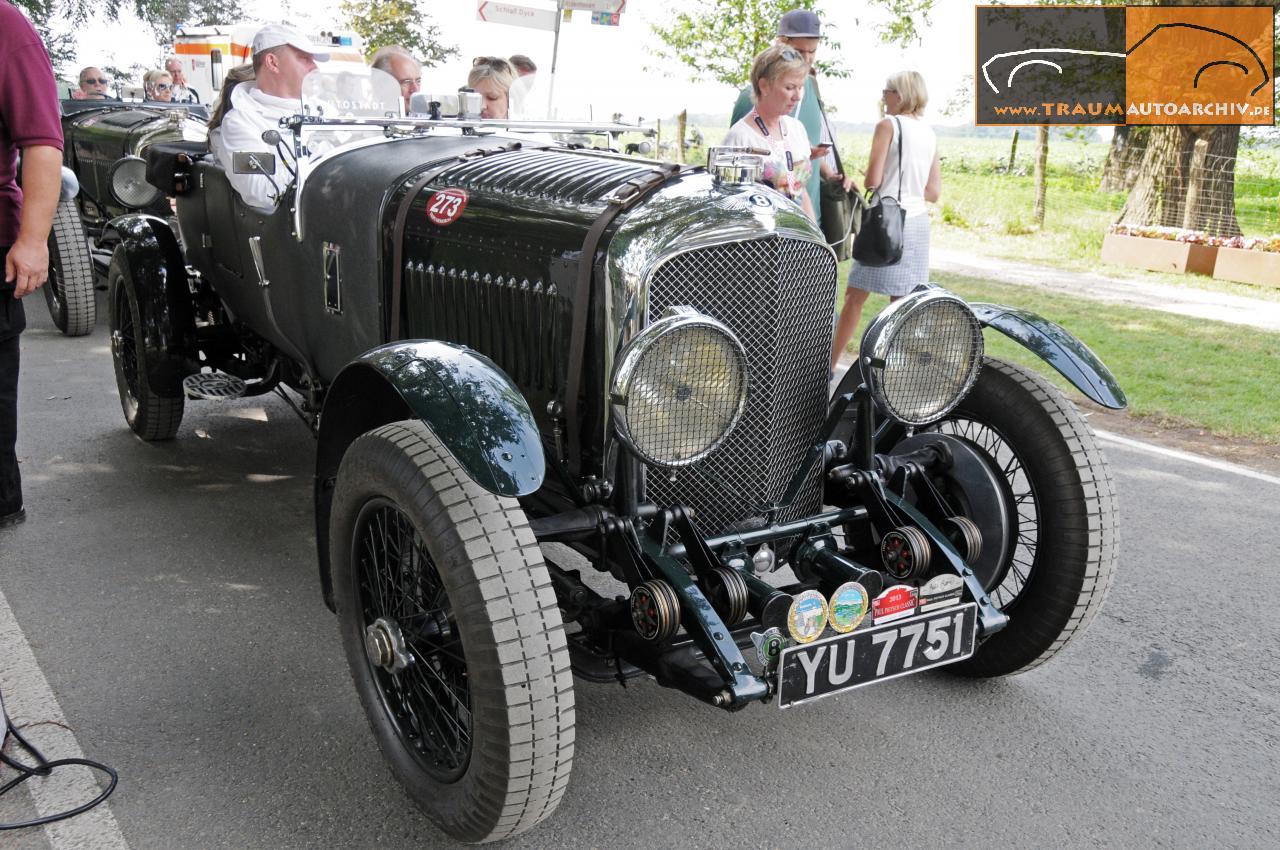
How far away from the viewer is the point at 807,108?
5598mm

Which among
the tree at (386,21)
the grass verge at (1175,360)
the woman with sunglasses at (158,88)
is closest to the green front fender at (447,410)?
the grass verge at (1175,360)

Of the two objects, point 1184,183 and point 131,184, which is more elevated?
point 1184,183

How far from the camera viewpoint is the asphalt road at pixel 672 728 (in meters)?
2.47

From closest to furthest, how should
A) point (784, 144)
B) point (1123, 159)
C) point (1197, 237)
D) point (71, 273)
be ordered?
point (784, 144), point (71, 273), point (1197, 237), point (1123, 159)

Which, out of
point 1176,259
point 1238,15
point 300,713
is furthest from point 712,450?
point 1238,15

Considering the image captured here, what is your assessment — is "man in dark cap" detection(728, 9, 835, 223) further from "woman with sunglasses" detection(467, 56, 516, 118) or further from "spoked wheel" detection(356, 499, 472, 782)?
"spoked wheel" detection(356, 499, 472, 782)

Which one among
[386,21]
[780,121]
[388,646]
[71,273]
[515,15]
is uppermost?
[386,21]

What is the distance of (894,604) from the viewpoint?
247 centimetres

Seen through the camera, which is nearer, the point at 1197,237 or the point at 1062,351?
the point at 1062,351

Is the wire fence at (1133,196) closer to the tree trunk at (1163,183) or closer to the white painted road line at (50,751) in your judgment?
the tree trunk at (1163,183)

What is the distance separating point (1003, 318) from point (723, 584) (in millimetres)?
1259

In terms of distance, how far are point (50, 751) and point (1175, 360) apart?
696 cm

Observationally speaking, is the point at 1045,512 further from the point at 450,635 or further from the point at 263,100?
the point at 263,100

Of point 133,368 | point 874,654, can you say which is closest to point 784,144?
point 874,654
